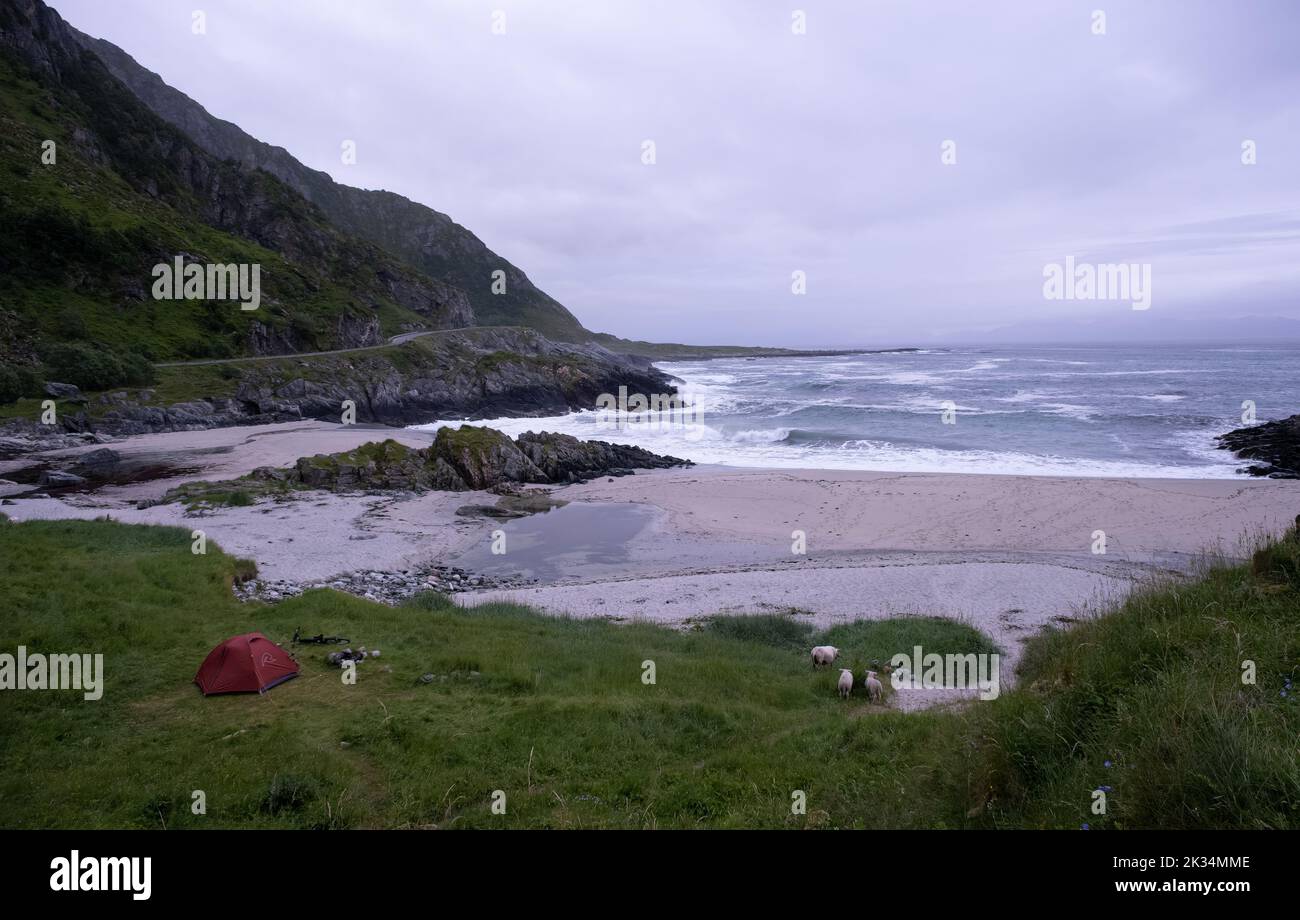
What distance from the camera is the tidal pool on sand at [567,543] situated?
71.2 feet

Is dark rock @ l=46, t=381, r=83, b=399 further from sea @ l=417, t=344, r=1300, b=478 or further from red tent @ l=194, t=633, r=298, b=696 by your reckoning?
red tent @ l=194, t=633, r=298, b=696

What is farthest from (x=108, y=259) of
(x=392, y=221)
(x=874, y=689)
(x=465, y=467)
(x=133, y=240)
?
(x=392, y=221)

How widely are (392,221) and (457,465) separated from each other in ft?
541

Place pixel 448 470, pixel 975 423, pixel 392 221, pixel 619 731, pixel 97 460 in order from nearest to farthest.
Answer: pixel 619 731 < pixel 97 460 < pixel 448 470 < pixel 975 423 < pixel 392 221

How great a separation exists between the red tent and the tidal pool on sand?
10.9 m

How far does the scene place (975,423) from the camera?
1890 inches

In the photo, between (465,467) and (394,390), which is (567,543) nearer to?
(465,467)

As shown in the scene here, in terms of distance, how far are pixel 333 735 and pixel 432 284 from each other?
10853cm

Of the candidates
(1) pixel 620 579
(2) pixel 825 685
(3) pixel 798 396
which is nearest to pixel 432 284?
(3) pixel 798 396

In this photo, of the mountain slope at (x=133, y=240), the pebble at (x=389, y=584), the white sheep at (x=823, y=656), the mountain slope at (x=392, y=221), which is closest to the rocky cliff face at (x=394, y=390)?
the mountain slope at (x=133, y=240)

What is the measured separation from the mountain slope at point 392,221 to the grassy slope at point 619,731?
14283 cm

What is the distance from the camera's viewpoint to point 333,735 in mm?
8211
